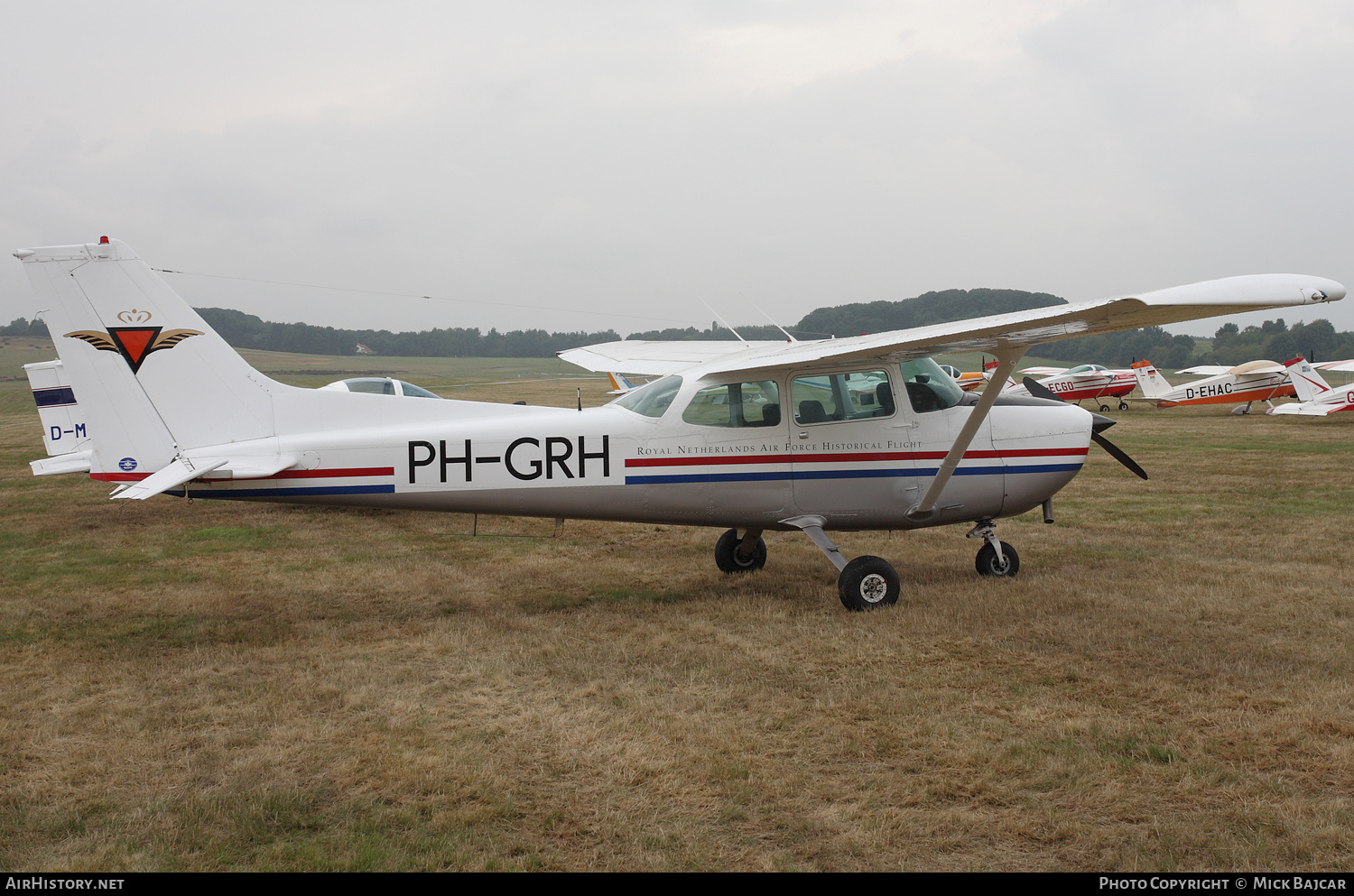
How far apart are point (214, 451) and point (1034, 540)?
826cm

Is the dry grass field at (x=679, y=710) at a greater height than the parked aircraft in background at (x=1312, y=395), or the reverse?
the parked aircraft in background at (x=1312, y=395)

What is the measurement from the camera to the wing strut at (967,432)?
6.37 metres

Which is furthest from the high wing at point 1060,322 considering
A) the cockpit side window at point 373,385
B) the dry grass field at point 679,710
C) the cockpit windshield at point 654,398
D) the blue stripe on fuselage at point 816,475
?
the cockpit side window at point 373,385

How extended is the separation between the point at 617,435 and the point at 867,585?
2342 mm

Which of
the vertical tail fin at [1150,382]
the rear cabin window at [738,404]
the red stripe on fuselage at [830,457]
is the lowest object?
the red stripe on fuselage at [830,457]

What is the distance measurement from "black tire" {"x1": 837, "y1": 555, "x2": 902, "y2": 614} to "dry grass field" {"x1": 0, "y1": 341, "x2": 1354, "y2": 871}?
178 millimetres

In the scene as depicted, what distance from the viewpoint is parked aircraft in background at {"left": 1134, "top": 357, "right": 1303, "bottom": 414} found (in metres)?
28.3

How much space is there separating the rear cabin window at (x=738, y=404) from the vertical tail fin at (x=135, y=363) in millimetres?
3390

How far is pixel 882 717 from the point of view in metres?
4.64

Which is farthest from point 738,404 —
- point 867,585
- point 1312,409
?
point 1312,409

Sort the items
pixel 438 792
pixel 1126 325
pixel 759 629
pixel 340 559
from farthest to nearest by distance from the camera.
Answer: pixel 340 559, pixel 759 629, pixel 1126 325, pixel 438 792

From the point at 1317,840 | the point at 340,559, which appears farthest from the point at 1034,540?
the point at 340,559

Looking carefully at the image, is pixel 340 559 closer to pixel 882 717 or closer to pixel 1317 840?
pixel 882 717

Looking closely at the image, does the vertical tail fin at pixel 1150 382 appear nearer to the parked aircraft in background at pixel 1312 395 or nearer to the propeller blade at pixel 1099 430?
the parked aircraft in background at pixel 1312 395
